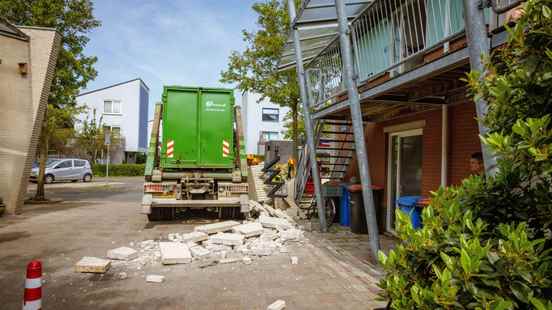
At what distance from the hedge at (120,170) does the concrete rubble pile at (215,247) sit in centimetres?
2807

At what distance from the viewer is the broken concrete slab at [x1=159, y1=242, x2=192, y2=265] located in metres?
5.68

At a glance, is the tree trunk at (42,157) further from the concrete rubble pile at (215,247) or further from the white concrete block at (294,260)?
the white concrete block at (294,260)

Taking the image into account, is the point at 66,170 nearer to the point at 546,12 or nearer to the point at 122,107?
the point at 122,107

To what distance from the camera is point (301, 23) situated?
27.1 ft

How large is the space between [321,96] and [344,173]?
3.19m

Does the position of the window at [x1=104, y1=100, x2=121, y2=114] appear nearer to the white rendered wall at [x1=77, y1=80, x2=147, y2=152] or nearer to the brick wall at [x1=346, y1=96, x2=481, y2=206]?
the white rendered wall at [x1=77, y1=80, x2=147, y2=152]

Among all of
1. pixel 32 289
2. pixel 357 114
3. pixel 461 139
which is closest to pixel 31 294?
pixel 32 289

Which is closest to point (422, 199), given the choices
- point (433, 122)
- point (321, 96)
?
point (433, 122)

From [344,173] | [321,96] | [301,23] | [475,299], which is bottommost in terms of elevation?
[475,299]

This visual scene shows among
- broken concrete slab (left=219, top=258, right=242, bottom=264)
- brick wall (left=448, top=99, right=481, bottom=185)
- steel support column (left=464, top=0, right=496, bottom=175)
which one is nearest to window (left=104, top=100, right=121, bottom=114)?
broken concrete slab (left=219, top=258, right=242, bottom=264)

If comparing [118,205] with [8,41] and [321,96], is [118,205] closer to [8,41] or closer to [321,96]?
[8,41]

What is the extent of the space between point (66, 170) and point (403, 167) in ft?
77.9

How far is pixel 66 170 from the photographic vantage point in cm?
2459

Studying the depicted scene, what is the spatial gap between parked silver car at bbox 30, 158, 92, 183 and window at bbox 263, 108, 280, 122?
18.1 meters
